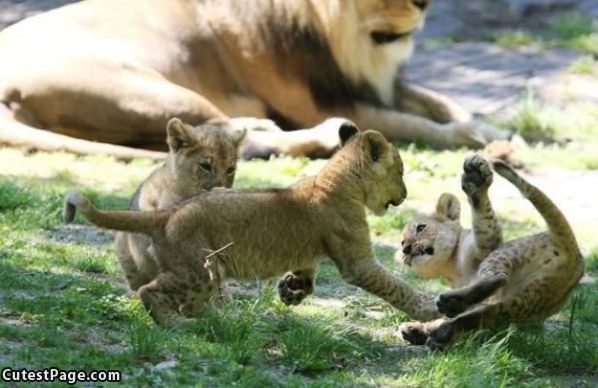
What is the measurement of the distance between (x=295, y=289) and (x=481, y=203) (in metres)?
0.78

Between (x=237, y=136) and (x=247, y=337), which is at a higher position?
(x=237, y=136)

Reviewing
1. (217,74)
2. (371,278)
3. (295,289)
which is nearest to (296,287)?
(295,289)

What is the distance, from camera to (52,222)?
265 inches

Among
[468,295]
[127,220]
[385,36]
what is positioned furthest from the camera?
[385,36]

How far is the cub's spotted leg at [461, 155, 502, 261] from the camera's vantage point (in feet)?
17.1

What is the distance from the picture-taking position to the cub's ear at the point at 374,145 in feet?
17.3

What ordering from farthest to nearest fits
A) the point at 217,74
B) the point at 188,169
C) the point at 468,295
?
1. the point at 217,74
2. the point at 188,169
3. the point at 468,295

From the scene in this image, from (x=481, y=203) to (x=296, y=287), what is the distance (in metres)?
0.77

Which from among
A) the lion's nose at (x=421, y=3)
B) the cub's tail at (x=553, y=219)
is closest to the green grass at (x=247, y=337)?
the cub's tail at (x=553, y=219)

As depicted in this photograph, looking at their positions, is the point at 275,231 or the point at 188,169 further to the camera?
the point at 188,169

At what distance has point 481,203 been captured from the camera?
17.3 ft

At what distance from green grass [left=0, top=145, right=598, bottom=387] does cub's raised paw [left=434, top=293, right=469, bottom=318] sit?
14 cm

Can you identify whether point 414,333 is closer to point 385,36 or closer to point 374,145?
point 374,145

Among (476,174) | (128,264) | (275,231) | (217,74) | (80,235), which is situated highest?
(476,174)
